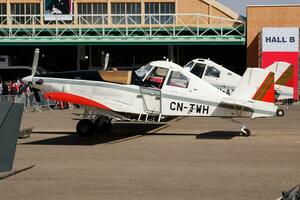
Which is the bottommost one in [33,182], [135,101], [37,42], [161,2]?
[33,182]

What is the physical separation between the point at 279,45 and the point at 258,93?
93.3 ft

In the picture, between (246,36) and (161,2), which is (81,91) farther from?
(161,2)

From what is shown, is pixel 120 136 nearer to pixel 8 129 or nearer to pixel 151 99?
pixel 151 99

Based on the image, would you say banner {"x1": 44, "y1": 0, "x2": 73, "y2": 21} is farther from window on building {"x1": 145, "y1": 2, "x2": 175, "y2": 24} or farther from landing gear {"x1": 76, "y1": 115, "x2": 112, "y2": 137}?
landing gear {"x1": 76, "y1": 115, "x2": 112, "y2": 137}

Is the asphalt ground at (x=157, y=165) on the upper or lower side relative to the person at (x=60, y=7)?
lower

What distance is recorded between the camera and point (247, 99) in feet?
51.5

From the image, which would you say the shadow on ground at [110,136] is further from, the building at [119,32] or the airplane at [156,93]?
the building at [119,32]

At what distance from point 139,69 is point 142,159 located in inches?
189

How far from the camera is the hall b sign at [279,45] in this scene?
42.7 metres

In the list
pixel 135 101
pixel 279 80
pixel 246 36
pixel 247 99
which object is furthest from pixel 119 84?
pixel 246 36

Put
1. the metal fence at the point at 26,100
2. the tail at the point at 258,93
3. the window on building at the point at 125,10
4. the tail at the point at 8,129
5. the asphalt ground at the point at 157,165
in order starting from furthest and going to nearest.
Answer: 1. the window on building at the point at 125,10
2. the metal fence at the point at 26,100
3. the tail at the point at 258,93
4. the asphalt ground at the point at 157,165
5. the tail at the point at 8,129

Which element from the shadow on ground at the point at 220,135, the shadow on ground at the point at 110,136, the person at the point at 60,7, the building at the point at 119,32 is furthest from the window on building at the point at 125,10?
the shadow on ground at the point at 220,135

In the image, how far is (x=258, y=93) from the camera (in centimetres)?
1559

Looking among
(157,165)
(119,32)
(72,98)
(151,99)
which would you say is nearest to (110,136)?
(151,99)
